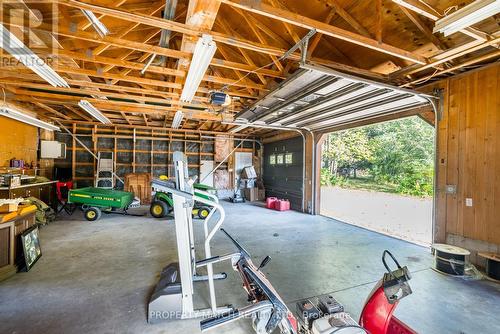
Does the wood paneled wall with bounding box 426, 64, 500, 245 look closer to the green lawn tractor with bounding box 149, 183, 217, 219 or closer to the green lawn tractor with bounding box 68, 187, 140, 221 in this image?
the green lawn tractor with bounding box 149, 183, 217, 219

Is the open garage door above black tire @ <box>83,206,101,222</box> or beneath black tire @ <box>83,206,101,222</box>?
above

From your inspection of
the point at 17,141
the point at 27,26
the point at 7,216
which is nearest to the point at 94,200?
the point at 17,141

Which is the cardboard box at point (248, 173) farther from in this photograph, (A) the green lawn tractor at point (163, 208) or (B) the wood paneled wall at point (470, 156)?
(B) the wood paneled wall at point (470, 156)

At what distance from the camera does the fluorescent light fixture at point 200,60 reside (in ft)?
8.55

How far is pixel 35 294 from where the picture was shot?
2.50 meters

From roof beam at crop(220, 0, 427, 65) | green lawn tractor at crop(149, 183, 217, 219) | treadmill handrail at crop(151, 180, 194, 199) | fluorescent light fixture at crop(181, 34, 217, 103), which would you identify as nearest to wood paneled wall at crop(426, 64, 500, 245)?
roof beam at crop(220, 0, 427, 65)

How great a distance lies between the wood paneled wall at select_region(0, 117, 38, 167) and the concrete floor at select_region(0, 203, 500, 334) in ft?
7.18

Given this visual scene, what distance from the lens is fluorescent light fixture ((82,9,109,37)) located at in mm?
2293

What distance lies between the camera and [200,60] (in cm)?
300

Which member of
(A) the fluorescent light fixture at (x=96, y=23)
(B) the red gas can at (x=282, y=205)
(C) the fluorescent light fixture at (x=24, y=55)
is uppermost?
(A) the fluorescent light fixture at (x=96, y=23)

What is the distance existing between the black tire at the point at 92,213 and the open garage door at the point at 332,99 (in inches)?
182

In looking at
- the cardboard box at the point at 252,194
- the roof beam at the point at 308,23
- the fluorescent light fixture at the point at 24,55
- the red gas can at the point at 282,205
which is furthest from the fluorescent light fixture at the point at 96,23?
the cardboard box at the point at 252,194

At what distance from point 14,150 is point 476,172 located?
9.86m

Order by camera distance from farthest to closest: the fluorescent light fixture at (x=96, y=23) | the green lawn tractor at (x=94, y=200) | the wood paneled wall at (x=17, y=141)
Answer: the green lawn tractor at (x=94, y=200) → the wood paneled wall at (x=17, y=141) → the fluorescent light fixture at (x=96, y=23)
